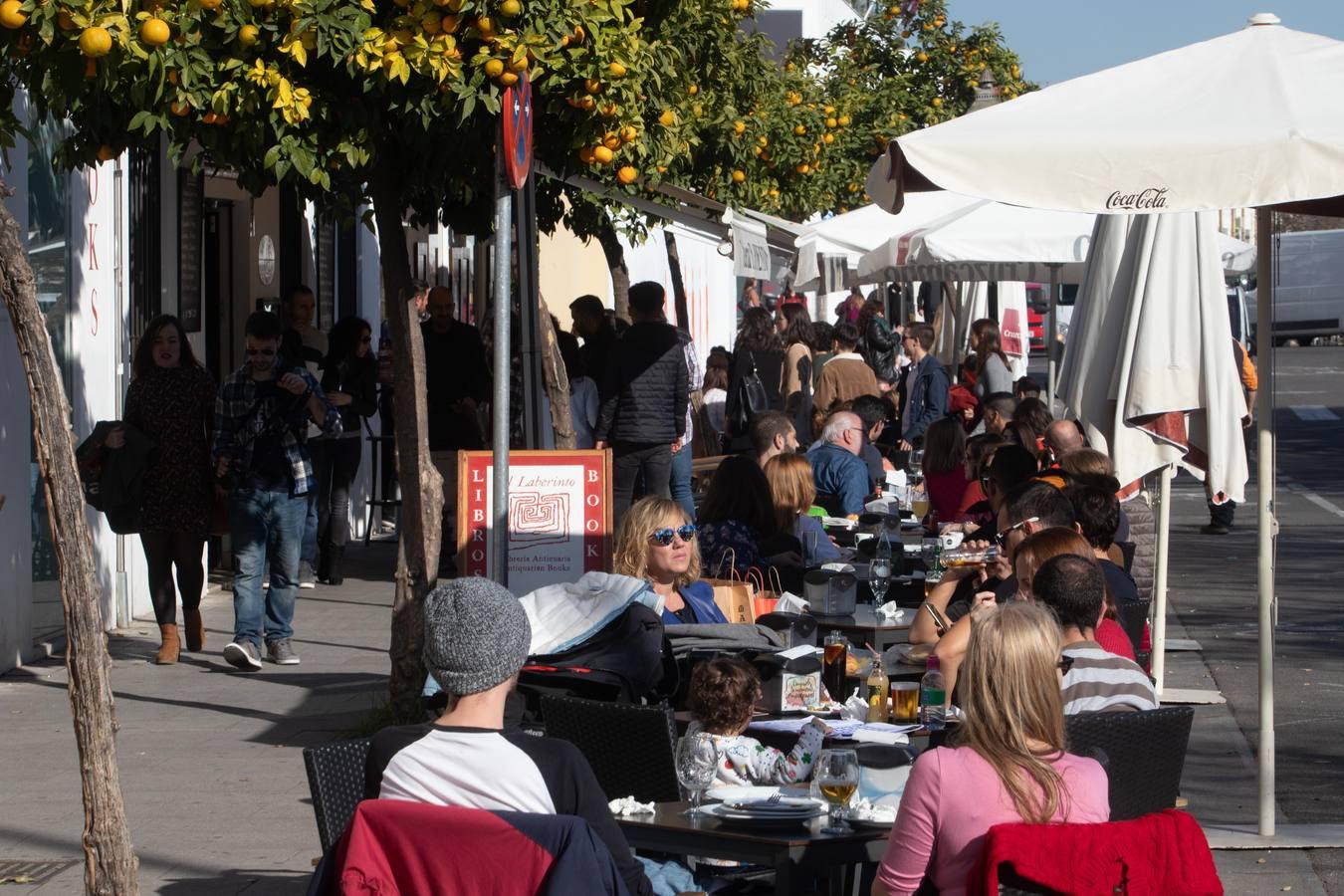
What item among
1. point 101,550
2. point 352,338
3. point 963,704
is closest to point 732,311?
point 352,338

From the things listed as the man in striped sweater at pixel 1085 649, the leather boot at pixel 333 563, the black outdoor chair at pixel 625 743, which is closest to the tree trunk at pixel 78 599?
the black outdoor chair at pixel 625 743

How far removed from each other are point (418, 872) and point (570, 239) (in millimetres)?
20084

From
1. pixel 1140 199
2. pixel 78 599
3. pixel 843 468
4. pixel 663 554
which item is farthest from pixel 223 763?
pixel 1140 199

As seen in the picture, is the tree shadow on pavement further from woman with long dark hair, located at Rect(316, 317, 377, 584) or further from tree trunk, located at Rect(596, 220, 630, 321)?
tree trunk, located at Rect(596, 220, 630, 321)

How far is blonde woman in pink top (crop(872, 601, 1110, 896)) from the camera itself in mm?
4094

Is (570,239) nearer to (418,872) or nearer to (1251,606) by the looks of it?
(1251,606)

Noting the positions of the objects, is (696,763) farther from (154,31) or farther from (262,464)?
(262,464)

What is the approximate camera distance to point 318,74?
7.84 meters

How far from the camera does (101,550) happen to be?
38.7 feet

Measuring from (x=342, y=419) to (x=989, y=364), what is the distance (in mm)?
6575

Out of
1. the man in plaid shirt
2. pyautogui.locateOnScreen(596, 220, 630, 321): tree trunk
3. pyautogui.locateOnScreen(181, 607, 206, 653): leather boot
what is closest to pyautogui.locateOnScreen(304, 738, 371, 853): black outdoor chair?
the man in plaid shirt

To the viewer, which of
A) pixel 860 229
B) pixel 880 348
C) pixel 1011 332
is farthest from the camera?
pixel 1011 332

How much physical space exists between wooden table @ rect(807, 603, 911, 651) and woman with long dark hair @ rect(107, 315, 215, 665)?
4.21 metres

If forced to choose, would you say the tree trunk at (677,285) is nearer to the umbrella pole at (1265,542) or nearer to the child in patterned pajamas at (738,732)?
the umbrella pole at (1265,542)
